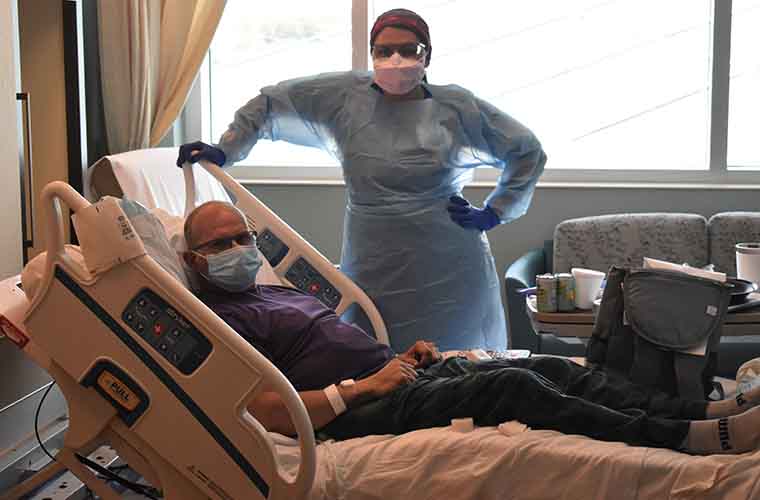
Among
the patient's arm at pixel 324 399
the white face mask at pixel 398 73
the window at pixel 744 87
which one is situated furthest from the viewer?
the window at pixel 744 87

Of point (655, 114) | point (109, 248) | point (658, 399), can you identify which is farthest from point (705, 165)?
point (109, 248)

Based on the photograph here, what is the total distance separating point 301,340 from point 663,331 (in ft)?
2.76

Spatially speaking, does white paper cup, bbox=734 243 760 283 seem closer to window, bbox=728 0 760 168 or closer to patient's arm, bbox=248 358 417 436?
patient's arm, bbox=248 358 417 436

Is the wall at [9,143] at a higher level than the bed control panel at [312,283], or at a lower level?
higher

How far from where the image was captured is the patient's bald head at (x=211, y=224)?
230cm

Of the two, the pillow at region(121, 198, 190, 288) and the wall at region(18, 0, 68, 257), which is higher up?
the wall at region(18, 0, 68, 257)

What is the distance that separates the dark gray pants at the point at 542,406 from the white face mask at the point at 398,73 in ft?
3.59

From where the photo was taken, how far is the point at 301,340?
7.41 ft

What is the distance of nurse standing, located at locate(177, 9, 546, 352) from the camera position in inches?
114

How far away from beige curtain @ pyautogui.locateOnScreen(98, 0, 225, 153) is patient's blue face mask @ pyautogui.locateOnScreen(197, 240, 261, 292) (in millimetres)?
1927

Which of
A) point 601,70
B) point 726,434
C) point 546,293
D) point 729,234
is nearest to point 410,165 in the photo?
point 546,293

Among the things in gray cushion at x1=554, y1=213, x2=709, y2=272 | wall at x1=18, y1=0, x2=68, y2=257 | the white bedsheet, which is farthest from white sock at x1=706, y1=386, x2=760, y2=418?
wall at x1=18, y1=0, x2=68, y2=257

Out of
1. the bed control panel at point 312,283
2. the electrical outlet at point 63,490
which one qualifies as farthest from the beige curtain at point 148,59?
the electrical outlet at point 63,490

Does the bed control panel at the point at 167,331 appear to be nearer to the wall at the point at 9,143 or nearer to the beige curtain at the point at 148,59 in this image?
the wall at the point at 9,143
